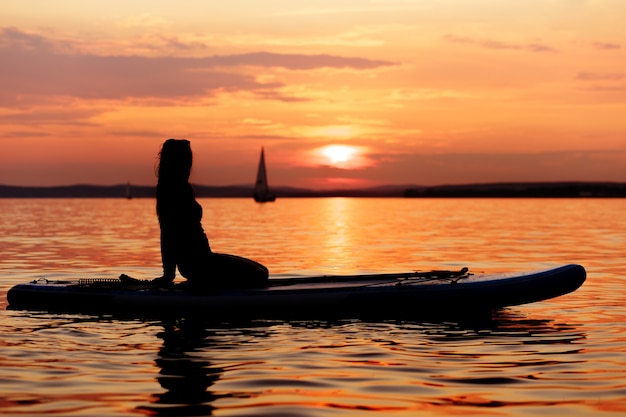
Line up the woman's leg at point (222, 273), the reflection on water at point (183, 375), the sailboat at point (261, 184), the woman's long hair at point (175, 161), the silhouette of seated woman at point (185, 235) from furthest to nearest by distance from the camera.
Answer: the sailboat at point (261, 184) < the woman's leg at point (222, 273) < the silhouette of seated woman at point (185, 235) < the woman's long hair at point (175, 161) < the reflection on water at point (183, 375)

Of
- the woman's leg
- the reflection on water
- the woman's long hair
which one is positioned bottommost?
the reflection on water

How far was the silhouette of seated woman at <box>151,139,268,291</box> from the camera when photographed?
12797 mm

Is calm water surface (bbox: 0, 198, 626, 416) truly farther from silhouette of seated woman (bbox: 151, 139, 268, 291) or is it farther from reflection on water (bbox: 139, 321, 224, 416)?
silhouette of seated woman (bbox: 151, 139, 268, 291)

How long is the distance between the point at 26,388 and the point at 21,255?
771 inches

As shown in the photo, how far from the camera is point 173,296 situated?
44.2 feet

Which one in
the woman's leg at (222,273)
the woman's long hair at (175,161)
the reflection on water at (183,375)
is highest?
the woman's long hair at (175,161)

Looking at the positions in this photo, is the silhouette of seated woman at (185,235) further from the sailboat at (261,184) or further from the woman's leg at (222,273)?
the sailboat at (261,184)

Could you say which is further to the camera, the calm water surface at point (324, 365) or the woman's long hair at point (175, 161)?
the woman's long hair at point (175, 161)

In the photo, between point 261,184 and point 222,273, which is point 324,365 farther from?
point 261,184

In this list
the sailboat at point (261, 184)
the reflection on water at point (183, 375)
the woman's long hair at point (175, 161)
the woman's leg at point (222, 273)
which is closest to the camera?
the reflection on water at point (183, 375)

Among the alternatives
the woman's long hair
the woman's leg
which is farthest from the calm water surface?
the woman's long hair

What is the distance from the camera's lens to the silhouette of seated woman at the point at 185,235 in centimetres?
1280

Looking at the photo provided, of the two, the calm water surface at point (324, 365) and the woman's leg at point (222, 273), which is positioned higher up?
the woman's leg at point (222, 273)

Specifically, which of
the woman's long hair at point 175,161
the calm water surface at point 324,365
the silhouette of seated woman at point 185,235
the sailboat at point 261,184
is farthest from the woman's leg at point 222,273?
the sailboat at point 261,184
